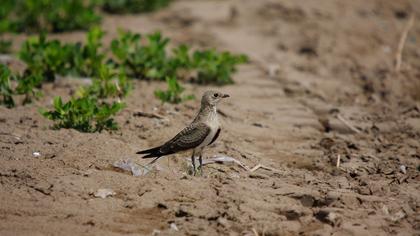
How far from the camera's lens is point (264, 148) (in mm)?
8023

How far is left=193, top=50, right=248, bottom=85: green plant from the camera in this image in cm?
992

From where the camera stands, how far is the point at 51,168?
664 centimetres

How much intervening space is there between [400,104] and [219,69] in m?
2.84

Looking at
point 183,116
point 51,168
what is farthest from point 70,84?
point 51,168

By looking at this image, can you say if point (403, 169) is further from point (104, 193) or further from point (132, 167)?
point (104, 193)

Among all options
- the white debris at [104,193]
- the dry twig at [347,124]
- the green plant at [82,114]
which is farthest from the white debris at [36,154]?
the dry twig at [347,124]

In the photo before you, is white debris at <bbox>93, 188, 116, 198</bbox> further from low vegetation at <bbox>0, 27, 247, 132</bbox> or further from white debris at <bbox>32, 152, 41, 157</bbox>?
low vegetation at <bbox>0, 27, 247, 132</bbox>

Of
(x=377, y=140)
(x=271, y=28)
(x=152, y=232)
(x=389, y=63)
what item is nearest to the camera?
(x=152, y=232)

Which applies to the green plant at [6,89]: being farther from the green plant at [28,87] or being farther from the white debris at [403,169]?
the white debris at [403,169]

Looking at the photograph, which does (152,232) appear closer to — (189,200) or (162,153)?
(189,200)

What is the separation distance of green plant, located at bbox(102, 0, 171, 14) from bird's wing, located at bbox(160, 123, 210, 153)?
7459 millimetres

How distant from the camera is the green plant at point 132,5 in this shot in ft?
44.7

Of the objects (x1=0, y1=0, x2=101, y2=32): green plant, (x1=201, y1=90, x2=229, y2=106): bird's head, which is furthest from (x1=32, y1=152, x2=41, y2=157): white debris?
(x1=0, y1=0, x2=101, y2=32): green plant

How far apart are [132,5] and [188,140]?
25.1 ft
